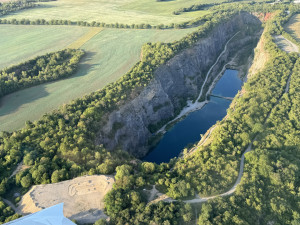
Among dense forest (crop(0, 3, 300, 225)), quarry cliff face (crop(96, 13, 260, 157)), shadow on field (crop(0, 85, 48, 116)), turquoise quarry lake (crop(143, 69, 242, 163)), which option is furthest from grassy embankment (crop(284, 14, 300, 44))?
shadow on field (crop(0, 85, 48, 116))

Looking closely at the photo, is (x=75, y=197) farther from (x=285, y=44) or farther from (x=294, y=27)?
(x=294, y=27)

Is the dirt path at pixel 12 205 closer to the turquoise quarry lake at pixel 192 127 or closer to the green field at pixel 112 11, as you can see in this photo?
the turquoise quarry lake at pixel 192 127

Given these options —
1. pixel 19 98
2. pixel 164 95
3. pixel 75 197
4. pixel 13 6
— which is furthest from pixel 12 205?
pixel 13 6

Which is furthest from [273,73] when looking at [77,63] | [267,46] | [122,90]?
[77,63]

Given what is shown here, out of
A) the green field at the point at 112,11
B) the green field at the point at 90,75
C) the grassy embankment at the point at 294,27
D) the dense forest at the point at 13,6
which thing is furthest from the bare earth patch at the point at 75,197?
the dense forest at the point at 13,6

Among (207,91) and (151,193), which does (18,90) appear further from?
(207,91)

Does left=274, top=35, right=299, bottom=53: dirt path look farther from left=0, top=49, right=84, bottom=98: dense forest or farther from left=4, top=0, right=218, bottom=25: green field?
left=0, top=49, right=84, bottom=98: dense forest
